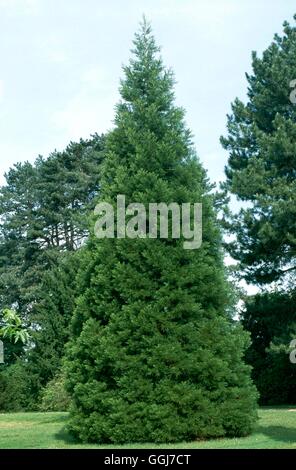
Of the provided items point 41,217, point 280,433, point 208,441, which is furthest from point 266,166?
point 41,217

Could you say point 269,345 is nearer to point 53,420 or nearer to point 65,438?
point 53,420

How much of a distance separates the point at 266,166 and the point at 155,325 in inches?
669

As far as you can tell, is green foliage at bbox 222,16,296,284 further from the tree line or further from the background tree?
the tree line

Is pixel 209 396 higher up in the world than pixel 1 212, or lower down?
lower down

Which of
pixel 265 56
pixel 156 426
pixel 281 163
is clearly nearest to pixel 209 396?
pixel 156 426

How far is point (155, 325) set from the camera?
37.3 feet

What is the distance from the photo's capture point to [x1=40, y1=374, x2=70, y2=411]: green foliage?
25.3 meters

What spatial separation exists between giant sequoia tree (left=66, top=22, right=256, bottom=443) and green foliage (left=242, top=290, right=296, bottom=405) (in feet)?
46.9

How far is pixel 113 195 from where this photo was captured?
12.5 metres
